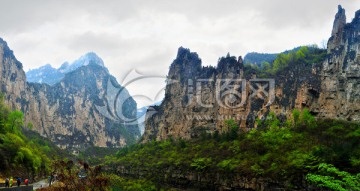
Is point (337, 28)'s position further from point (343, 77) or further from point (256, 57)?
point (256, 57)

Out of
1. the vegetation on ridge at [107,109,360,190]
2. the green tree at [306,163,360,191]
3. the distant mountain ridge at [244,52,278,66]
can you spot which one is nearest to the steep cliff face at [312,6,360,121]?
Answer: the vegetation on ridge at [107,109,360,190]

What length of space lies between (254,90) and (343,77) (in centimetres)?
1790

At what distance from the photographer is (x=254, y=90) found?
68000mm

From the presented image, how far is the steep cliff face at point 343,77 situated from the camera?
50.3 m

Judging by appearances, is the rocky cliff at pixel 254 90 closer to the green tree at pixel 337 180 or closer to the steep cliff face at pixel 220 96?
the steep cliff face at pixel 220 96

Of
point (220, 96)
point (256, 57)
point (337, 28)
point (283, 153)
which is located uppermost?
point (256, 57)

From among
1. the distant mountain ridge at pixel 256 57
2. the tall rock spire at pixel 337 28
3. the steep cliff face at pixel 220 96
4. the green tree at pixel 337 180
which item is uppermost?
the distant mountain ridge at pixel 256 57

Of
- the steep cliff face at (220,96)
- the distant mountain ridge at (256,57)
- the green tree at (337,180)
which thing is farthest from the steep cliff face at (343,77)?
the distant mountain ridge at (256,57)

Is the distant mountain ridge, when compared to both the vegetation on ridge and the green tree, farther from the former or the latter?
the green tree

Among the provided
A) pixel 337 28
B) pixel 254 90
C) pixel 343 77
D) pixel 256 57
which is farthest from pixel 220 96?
pixel 256 57

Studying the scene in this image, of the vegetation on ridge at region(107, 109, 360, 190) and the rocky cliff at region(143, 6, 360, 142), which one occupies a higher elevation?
the rocky cliff at region(143, 6, 360, 142)

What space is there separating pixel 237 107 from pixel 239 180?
30352mm

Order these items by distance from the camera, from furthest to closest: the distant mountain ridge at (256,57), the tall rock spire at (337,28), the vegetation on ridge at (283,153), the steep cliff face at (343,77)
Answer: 1. the distant mountain ridge at (256,57)
2. the tall rock spire at (337,28)
3. the steep cliff face at (343,77)
4. the vegetation on ridge at (283,153)

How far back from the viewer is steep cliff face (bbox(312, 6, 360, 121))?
165 feet
